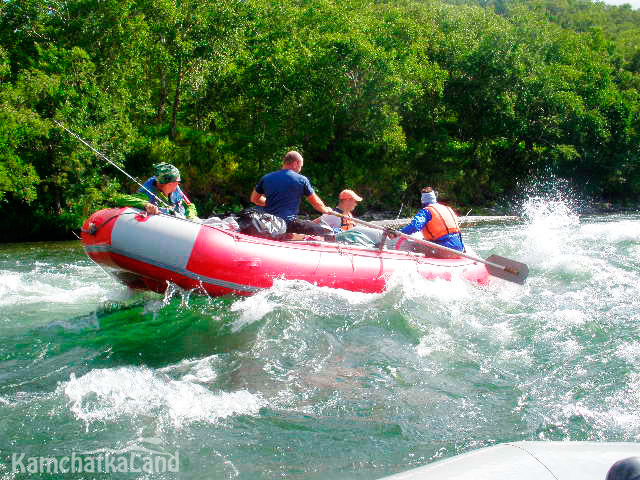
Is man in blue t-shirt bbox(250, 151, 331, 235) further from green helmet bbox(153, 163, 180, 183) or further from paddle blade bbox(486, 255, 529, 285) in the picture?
paddle blade bbox(486, 255, 529, 285)

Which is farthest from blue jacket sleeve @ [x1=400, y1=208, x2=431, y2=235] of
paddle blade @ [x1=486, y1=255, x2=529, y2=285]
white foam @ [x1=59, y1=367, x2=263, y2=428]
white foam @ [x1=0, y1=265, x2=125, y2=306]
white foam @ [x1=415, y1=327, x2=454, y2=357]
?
white foam @ [x1=59, y1=367, x2=263, y2=428]

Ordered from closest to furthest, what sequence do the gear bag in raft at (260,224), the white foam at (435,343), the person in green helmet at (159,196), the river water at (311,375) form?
the river water at (311,375), the white foam at (435,343), the person in green helmet at (159,196), the gear bag in raft at (260,224)

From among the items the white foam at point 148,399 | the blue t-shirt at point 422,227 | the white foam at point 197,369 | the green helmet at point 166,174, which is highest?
the green helmet at point 166,174

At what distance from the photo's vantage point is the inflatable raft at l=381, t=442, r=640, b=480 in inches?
77.3

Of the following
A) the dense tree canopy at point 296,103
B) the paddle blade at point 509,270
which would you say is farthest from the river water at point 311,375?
the dense tree canopy at point 296,103

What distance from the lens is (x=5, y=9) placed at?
19.1m

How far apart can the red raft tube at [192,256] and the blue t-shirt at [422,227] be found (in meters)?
1.64

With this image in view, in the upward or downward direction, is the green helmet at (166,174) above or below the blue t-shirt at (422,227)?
above

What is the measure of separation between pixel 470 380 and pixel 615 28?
64389mm

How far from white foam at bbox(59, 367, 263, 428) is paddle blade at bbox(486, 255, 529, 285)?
14.3 ft

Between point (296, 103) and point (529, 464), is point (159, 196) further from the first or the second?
point (296, 103)

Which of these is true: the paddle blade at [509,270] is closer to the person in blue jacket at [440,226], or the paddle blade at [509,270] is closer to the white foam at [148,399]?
the person in blue jacket at [440,226]

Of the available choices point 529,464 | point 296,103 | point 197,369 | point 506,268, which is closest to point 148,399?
point 197,369

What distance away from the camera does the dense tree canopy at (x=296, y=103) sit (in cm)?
1552
